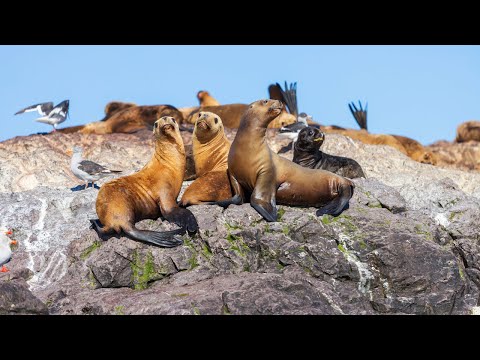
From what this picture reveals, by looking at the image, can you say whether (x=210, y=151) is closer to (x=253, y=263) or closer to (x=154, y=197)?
(x=154, y=197)

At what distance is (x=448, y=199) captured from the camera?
12.8 metres

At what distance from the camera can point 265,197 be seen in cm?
1112

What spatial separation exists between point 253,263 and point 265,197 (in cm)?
110

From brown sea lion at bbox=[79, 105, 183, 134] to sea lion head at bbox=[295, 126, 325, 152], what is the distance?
7743 millimetres

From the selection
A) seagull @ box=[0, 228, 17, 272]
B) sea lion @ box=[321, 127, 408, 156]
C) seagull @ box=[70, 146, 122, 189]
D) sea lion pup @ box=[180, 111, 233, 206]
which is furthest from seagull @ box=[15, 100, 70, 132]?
seagull @ box=[0, 228, 17, 272]

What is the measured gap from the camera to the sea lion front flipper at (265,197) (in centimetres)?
1077

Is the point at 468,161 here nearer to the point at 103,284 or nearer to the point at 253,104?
the point at 253,104

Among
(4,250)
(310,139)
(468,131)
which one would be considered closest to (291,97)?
(468,131)

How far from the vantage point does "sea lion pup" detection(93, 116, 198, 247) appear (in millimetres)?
10500

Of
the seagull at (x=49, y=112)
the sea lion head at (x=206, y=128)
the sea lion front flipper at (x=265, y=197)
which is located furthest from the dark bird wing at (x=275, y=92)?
the sea lion front flipper at (x=265, y=197)

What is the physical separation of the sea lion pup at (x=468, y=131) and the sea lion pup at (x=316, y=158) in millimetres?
13406
